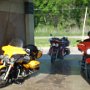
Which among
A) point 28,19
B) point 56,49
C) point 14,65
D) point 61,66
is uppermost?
point 28,19

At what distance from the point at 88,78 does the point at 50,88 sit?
5.73 feet

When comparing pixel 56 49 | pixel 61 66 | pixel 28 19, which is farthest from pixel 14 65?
pixel 56 49

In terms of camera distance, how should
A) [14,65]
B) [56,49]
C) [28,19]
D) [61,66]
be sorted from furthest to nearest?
[56,49] < [28,19] < [61,66] < [14,65]

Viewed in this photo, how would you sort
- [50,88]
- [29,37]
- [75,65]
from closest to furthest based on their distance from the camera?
[50,88] → [75,65] → [29,37]

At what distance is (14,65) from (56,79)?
1520 millimetres

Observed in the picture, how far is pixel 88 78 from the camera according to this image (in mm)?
11625

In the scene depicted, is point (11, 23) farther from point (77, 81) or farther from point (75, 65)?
point (77, 81)

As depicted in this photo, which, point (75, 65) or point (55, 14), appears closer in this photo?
point (75, 65)

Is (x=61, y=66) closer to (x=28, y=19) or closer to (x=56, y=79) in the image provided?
(x=28, y=19)

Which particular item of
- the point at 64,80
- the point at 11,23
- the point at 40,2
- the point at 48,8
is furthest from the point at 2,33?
the point at 40,2

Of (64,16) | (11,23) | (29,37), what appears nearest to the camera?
(11,23)

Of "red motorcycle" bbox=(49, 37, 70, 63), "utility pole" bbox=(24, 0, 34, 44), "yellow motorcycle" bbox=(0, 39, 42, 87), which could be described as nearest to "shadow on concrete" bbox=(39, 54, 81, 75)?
"red motorcycle" bbox=(49, 37, 70, 63)

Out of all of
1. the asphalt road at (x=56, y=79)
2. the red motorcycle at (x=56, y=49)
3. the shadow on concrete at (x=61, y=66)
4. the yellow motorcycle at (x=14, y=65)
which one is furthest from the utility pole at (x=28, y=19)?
the yellow motorcycle at (x=14, y=65)

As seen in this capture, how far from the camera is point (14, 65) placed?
10.8 m
